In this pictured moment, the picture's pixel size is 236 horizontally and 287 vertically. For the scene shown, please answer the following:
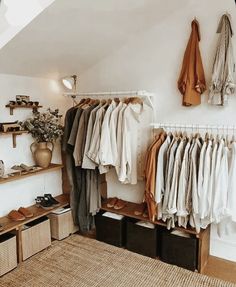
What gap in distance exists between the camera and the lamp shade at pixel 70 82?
321cm

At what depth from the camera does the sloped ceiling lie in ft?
7.11

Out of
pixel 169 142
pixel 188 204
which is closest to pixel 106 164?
pixel 169 142

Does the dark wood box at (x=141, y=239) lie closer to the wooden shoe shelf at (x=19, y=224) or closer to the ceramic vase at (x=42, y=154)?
the wooden shoe shelf at (x=19, y=224)

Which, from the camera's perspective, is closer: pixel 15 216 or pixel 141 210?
pixel 15 216

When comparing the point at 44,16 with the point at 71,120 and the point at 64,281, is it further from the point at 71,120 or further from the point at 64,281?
the point at 64,281

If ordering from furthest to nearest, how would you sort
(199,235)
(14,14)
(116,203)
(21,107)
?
(116,203), (21,107), (199,235), (14,14)

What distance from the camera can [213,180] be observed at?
233 cm

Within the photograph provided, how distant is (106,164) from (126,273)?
3.36ft

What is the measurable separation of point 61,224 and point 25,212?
1.46 feet

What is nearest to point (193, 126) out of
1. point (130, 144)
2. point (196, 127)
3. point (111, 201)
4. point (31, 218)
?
point (196, 127)

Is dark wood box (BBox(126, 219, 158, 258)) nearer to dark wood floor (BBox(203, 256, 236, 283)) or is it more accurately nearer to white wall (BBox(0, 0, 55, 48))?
dark wood floor (BBox(203, 256, 236, 283))

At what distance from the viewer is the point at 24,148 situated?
3.09 metres

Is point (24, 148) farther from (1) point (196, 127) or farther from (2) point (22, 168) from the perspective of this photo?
(1) point (196, 127)

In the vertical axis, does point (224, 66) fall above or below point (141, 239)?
above
